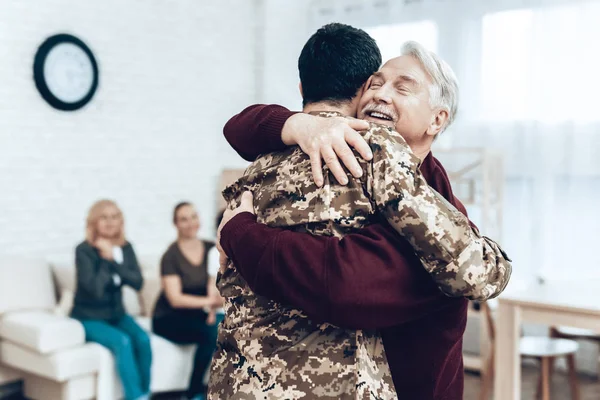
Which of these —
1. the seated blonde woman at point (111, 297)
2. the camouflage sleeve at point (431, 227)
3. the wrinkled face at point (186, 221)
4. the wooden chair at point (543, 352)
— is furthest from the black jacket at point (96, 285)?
the camouflage sleeve at point (431, 227)

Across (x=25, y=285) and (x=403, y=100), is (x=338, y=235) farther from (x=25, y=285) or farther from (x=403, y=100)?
(x=25, y=285)

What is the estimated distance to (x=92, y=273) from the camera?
12.0ft

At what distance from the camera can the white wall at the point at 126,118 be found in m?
4.03

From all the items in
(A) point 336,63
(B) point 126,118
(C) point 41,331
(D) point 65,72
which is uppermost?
(D) point 65,72

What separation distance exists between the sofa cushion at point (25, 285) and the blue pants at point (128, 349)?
373 mm

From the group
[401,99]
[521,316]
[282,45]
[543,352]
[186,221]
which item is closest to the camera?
[401,99]

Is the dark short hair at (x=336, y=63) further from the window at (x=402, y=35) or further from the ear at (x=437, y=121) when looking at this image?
the window at (x=402, y=35)

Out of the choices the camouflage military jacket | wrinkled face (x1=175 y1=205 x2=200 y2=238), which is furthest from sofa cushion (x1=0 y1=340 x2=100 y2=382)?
the camouflage military jacket

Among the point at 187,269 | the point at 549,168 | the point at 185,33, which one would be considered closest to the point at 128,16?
the point at 185,33

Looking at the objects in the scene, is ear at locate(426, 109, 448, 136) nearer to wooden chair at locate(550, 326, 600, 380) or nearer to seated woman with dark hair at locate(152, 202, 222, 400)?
seated woman with dark hair at locate(152, 202, 222, 400)

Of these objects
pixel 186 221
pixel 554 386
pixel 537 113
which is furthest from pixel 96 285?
pixel 537 113

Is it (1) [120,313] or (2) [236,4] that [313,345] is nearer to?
(1) [120,313]

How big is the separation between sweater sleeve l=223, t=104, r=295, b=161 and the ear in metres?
0.33

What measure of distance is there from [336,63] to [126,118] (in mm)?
3810
